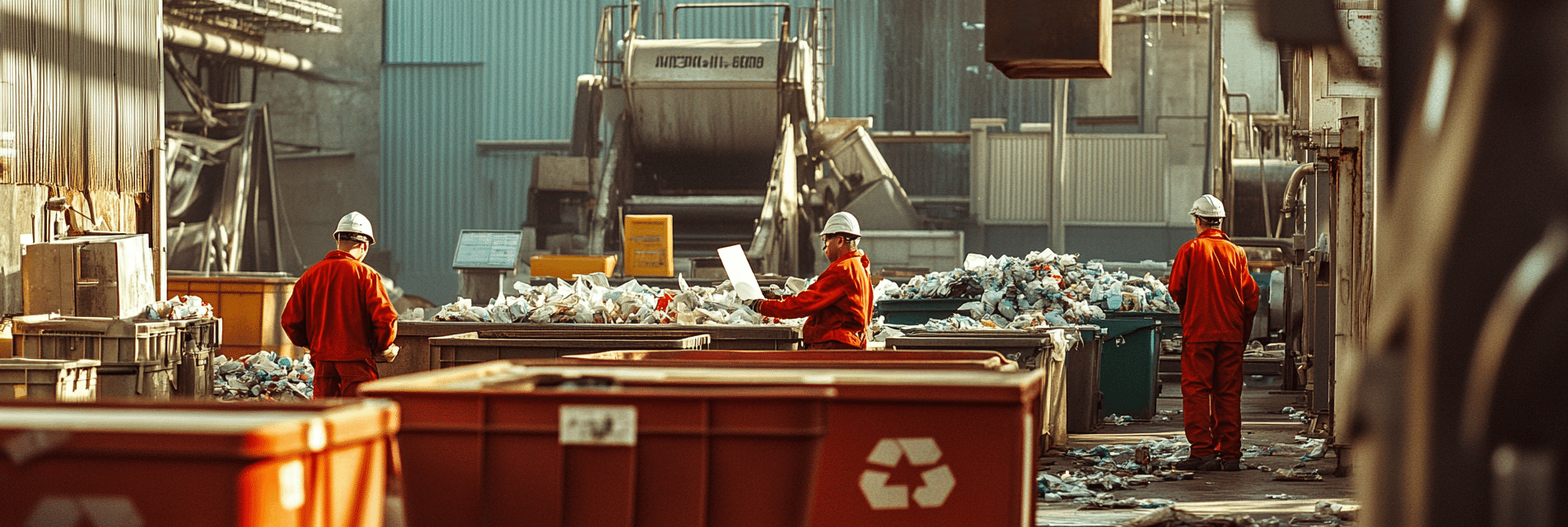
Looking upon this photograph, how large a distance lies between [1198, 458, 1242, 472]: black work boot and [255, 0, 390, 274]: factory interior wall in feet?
56.9

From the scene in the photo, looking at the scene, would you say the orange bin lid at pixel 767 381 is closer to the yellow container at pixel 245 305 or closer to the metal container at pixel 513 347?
the metal container at pixel 513 347

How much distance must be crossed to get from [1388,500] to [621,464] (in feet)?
5.48

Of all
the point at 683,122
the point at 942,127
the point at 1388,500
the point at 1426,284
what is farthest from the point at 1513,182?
the point at 942,127

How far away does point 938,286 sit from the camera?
36.9ft

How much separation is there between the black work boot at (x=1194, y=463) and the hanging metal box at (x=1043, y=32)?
318cm

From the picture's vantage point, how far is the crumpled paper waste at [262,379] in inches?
432

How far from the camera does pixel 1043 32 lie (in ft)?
17.6

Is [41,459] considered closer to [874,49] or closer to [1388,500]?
[1388,500]

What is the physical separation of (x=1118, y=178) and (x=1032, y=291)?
36.5ft

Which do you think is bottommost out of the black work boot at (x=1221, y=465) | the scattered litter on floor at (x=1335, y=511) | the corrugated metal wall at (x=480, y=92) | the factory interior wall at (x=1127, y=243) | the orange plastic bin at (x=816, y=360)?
the black work boot at (x=1221, y=465)

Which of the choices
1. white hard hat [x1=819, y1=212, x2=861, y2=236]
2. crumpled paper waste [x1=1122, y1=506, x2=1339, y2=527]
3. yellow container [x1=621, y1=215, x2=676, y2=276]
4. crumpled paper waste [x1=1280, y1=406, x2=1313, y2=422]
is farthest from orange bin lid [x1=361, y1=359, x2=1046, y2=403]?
yellow container [x1=621, y1=215, x2=676, y2=276]

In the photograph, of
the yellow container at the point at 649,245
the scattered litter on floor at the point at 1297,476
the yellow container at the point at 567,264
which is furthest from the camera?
the yellow container at the point at 567,264

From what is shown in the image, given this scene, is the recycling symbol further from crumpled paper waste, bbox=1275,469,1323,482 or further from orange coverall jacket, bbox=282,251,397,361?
crumpled paper waste, bbox=1275,469,1323,482

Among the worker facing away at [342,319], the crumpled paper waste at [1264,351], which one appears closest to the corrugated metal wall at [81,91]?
the worker facing away at [342,319]
